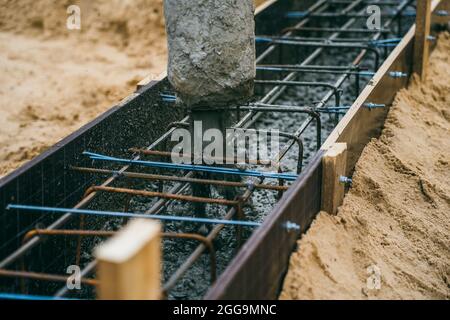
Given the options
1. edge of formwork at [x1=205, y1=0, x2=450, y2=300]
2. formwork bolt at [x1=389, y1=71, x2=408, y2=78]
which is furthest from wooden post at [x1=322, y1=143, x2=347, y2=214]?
formwork bolt at [x1=389, y1=71, x2=408, y2=78]

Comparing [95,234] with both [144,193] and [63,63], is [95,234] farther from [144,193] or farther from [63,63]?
[63,63]

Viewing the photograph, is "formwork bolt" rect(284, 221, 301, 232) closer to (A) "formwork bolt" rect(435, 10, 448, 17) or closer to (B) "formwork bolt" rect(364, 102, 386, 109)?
(B) "formwork bolt" rect(364, 102, 386, 109)

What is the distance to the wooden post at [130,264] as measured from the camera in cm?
294

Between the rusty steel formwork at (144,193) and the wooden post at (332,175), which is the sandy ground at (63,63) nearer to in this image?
the rusty steel formwork at (144,193)

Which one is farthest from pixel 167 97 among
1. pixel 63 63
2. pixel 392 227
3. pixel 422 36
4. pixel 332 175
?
pixel 63 63

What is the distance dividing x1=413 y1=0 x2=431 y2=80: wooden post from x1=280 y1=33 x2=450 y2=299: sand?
1.96 feet

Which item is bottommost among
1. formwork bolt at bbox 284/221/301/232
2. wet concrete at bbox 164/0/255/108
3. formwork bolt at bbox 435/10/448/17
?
formwork bolt at bbox 284/221/301/232

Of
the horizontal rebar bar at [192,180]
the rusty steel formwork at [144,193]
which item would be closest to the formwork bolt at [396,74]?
the rusty steel formwork at [144,193]

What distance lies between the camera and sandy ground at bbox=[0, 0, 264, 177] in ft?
26.8

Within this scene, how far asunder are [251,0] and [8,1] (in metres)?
6.12

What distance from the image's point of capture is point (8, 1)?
10.6m

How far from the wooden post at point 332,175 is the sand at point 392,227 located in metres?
0.08

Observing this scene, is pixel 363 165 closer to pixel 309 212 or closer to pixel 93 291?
pixel 309 212
